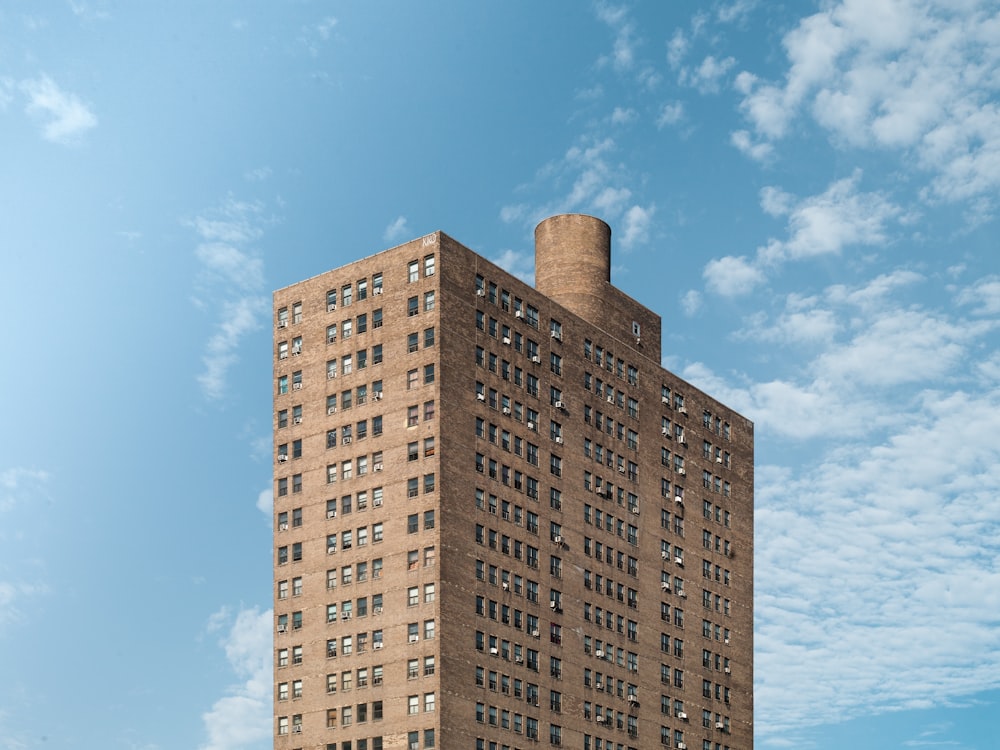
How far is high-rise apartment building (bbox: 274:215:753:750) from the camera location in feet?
407

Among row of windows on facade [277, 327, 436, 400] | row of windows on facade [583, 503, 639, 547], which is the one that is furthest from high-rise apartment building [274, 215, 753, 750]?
row of windows on facade [583, 503, 639, 547]

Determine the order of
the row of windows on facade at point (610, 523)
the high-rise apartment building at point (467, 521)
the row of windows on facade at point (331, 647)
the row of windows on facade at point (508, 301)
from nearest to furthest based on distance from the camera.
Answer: the row of windows on facade at point (331, 647) < the high-rise apartment building at point (467, 521) < the row of windows on facade at point (508, 301) < the row of windows on facade at point (610, 523)

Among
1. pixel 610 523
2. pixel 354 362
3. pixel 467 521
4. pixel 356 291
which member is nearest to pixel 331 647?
pixel 467 521

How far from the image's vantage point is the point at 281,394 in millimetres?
137125

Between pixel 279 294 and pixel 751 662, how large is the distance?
2311 inches

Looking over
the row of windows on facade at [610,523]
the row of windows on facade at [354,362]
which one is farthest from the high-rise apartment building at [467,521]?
the row of windows on facade at [610,523]

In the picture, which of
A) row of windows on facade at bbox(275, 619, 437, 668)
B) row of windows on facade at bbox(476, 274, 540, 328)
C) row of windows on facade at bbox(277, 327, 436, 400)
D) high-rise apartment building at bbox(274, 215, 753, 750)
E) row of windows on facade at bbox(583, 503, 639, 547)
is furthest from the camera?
row of windows on facade at bbox(583, 503, 639, 547)

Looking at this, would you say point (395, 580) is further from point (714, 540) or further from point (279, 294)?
point (714, 540)

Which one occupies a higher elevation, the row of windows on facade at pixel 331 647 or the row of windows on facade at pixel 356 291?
the row of windows on facade at pixel 356 291

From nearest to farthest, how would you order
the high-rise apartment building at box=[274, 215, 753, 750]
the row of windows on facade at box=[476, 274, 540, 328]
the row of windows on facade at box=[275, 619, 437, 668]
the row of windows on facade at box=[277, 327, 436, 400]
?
the row of windows on facade at box=[275, 619, 437, 668] → the high-rise apartment building at box=[274, 215, 753, 750] → the row of windows on facade at box=[277, 327, 436, 400] → the row of windows on facade at box=[476, 274, 540, 328]

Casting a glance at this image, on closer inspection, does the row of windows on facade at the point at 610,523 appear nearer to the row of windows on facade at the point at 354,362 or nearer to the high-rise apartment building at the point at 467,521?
the high-rise apartment building at the point at 467,521

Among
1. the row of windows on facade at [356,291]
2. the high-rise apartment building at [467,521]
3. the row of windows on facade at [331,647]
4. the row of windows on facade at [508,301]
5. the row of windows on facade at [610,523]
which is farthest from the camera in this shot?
the row of windows on facade at [610,523]

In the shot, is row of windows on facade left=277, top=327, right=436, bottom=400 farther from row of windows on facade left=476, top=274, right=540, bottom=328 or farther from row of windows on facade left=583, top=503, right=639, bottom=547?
row of windows on facade left=583, top=503, right=639, bottom=547

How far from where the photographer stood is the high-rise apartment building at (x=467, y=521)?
124125 millimetres
